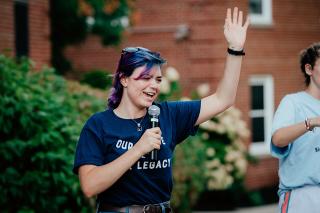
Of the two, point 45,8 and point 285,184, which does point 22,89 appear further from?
point 45,8

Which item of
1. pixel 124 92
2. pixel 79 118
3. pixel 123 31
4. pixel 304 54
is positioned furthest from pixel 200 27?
pixel 124 92

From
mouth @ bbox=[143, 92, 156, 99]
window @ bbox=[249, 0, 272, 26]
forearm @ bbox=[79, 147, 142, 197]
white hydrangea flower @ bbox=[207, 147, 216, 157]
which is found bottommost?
white hydrangea flower @ bbox=[207, 147, 216, 157]

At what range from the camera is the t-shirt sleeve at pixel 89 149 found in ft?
11.0

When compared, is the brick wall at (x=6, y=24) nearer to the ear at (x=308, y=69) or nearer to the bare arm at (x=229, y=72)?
the ear at (x=308, y=69)

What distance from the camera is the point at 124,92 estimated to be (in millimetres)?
3621

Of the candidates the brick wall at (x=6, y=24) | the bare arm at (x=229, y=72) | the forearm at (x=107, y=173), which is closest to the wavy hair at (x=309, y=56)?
the bare arm at (x=229, y=72)

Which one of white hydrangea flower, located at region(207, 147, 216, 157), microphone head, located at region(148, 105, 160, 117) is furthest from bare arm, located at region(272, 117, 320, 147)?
white hydrangea flower, located at region(207, 147, 216, 157)

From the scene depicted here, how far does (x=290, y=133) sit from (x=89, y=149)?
1.36m

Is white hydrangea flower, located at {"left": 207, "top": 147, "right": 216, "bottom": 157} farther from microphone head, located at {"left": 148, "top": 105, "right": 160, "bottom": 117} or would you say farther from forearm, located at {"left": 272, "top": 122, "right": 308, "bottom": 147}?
microphone head, located at {"left": 148, "top": 105, "right": 160, "bottom": 117}

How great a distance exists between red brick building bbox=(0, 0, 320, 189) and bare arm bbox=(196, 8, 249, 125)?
10823 mm

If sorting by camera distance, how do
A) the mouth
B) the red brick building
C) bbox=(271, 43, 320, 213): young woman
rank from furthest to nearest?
the red brick building < bbox=(271, 43, 320, 213): young woman < the mouth

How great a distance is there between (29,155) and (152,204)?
2.83m

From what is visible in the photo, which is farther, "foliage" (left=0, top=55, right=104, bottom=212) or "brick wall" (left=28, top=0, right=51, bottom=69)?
"brick wall" (left=28, top=0, right=51, bottom=69)

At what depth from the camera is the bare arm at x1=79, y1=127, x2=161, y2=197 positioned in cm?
318
